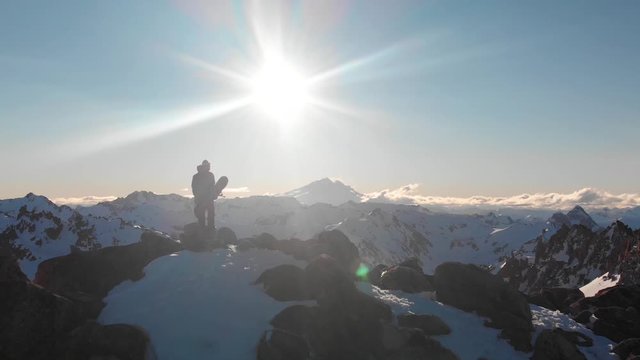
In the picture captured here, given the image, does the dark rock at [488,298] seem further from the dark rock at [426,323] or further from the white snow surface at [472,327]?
the dark rock at [426,323]

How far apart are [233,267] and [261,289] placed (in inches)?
128

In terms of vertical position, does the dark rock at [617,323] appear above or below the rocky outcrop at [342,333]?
below

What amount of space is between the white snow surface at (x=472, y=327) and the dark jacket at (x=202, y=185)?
45.7ft

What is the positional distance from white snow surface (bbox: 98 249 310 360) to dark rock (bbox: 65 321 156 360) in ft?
3.64

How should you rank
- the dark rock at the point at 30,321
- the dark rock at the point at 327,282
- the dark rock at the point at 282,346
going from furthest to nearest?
the dark rock at the point at 327,282, the dark rock at the point at 282,346, the dark rock at the point at 30,321

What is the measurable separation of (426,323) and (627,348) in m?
12.3

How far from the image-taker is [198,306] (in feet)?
97.8

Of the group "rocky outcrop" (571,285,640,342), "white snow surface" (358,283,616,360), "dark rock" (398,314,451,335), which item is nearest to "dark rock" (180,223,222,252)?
"white snow surface" (358,283,616,360)

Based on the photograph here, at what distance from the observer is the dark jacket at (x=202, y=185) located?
41.2 metres

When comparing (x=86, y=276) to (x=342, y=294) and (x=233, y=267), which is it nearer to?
(x=233, y=267)

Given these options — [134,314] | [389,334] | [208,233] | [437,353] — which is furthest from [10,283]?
[437,353]

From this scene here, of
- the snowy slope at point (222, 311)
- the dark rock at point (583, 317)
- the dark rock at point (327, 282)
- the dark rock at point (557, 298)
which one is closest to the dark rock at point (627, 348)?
the snowy slope at point (222, 311)

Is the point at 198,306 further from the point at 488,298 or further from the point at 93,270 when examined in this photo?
the point at 488,298

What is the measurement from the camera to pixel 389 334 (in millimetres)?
29531
